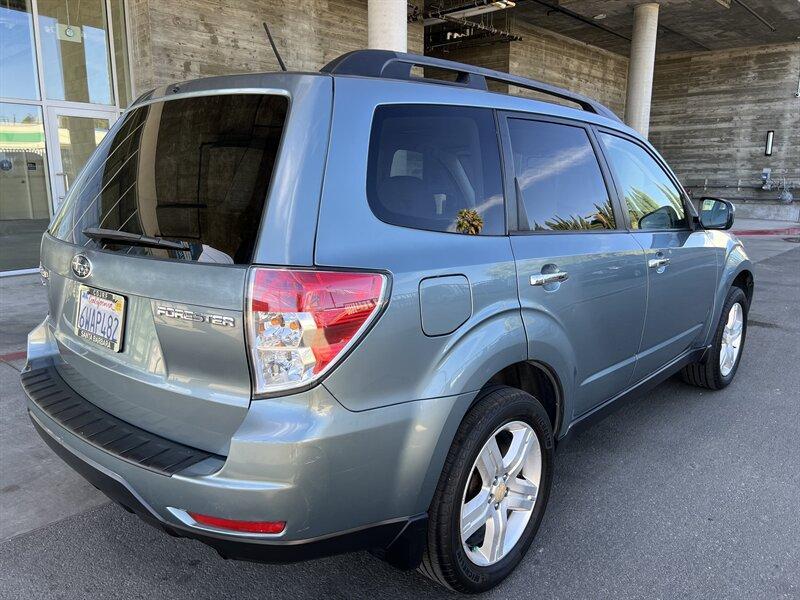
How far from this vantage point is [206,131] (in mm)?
2055

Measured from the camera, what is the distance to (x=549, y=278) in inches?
96.6

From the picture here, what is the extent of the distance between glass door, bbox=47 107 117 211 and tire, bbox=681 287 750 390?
30.4 feet

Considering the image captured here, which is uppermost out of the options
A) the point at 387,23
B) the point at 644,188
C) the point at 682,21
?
the point at 682,21

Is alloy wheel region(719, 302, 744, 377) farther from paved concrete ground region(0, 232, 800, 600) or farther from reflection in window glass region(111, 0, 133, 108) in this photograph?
reflection in window glass region(111, 0, 133, 108)

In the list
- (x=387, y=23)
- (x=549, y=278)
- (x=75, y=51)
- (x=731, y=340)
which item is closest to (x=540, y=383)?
(x=549, y=278)

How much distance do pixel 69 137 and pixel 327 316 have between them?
1010 centimetres

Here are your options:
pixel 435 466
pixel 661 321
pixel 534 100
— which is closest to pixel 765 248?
pixel 661 321

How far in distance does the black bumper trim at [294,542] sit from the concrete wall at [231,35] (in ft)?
31.2

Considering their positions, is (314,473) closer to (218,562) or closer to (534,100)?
(218,562)

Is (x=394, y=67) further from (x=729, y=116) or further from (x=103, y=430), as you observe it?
(x=729, y=116)

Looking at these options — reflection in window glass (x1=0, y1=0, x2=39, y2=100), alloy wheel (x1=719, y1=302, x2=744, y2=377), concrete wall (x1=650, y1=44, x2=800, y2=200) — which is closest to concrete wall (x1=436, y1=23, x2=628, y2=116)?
concrete wall (x1=650, y1=44, x2=800, y2=200)

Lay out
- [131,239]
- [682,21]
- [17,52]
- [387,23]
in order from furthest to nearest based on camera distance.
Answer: [682,21] → [387,23] → [17,52] → [131,239]

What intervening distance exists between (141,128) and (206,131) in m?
0.47

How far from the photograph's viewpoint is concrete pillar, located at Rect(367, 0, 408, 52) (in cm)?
996
